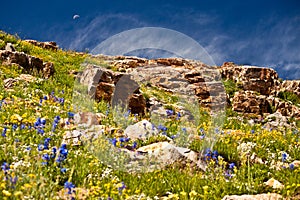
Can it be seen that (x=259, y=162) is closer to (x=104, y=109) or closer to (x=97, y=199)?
(x=97, y=199)

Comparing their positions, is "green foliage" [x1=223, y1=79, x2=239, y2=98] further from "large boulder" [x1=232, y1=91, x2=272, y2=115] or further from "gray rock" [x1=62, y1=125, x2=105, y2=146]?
"gray rock" [x1=62, y1=125, x2=105, y2=146]

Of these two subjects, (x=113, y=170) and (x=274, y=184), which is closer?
(x=274, y=184)

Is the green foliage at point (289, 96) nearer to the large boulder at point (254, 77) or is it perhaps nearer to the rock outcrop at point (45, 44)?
the large boulder at point (254, 77)

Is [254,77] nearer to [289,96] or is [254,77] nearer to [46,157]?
[289,96]

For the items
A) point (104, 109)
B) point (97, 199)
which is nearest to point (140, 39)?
point (104, 109)

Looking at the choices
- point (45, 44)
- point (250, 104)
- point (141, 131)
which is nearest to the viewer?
point (141, 131)

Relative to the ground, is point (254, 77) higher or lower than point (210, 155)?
higher

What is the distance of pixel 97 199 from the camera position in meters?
5.64

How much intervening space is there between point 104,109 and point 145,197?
6.82 metres

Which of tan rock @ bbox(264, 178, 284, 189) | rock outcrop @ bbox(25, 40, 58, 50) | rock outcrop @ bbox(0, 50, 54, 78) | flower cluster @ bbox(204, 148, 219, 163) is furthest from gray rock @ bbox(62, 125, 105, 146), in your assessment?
rock outcrop @ bbox(25, 40, 58, 50)

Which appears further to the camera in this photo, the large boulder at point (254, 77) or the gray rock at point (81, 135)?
the large boulder at point (254, 77)

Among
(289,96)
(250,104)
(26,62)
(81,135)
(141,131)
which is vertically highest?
(289,96)

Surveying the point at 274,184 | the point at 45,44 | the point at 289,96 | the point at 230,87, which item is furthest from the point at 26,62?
the point at 289,96

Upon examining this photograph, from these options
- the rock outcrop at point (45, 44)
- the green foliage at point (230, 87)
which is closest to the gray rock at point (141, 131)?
the green foliage at point (230, 87)
